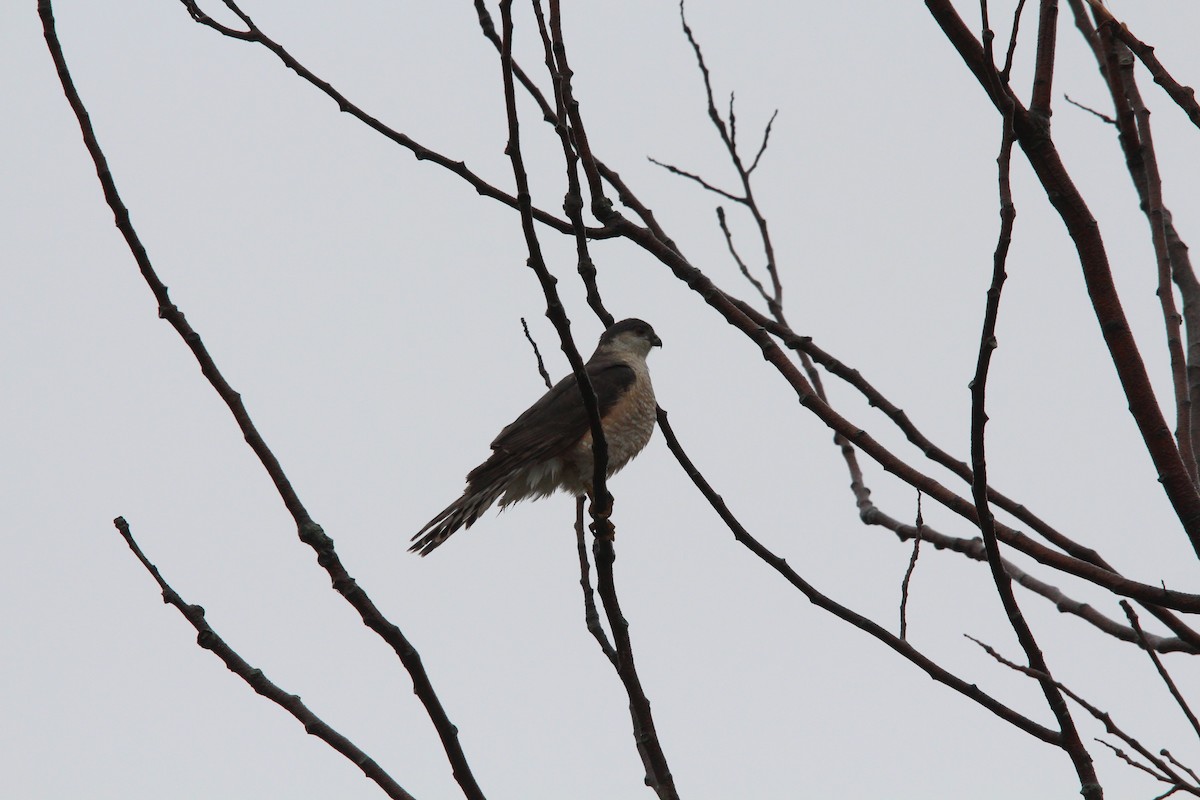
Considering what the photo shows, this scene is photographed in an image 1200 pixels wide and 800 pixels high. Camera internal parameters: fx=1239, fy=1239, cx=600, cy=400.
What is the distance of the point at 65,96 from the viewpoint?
2031mm

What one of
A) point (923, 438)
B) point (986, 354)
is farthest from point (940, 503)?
point (986, 354)

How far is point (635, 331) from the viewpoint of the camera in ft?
25.6

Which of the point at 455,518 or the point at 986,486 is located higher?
the point at 455,518

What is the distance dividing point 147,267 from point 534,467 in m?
4.13

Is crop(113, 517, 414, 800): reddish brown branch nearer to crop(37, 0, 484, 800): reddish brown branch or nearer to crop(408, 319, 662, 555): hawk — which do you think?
crop(37, 0, 484, 800): reddish brown branch

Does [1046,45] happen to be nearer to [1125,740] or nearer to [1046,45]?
[1046,45]

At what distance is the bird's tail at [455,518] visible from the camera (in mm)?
5648

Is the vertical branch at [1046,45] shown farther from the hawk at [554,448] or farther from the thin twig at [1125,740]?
the hawk at [554,448]

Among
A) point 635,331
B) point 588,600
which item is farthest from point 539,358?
point 635,331

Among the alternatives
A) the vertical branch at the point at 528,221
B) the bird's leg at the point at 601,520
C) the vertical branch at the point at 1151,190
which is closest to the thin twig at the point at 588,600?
the bird's leg at the point at 601,520

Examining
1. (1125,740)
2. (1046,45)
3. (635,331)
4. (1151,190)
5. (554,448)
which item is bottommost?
(1125,740)

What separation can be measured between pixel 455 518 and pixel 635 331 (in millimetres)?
2447

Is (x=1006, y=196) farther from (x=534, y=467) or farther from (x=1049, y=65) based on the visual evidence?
(x=534, y=467)

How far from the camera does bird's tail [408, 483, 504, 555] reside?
565cm
